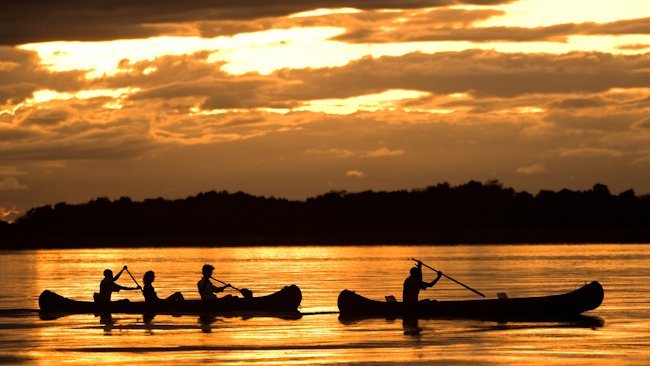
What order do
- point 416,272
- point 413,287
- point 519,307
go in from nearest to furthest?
point 519,307 < point 416,272 < point 413,287

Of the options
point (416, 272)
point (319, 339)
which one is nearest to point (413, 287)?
point (416, 272)

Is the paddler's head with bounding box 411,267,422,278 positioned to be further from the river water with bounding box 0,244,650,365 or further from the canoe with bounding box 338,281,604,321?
the river water with bounding box 0,244,650,365

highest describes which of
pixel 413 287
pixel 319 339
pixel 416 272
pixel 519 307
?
pixel 416 272

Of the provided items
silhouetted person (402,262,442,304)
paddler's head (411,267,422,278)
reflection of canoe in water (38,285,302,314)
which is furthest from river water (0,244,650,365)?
paddler's head (411,267,422,278)

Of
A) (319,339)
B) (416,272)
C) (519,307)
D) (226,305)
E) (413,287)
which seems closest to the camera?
(319,339)

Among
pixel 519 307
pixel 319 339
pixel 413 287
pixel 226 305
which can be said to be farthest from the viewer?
pixel 226 305

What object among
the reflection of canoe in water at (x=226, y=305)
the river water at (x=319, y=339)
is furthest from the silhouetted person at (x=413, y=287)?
the reflection of canoe in water at (x=226, y=305)

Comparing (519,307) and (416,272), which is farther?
(416,272)

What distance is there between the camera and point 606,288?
167 feet

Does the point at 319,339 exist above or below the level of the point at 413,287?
below

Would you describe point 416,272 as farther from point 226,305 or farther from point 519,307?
point 226,305

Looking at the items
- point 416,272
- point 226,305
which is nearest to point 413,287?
point 416,272

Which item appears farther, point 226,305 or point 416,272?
point 226,305

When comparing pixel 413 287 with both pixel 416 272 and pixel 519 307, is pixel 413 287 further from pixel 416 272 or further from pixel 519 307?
pixel 519 307
